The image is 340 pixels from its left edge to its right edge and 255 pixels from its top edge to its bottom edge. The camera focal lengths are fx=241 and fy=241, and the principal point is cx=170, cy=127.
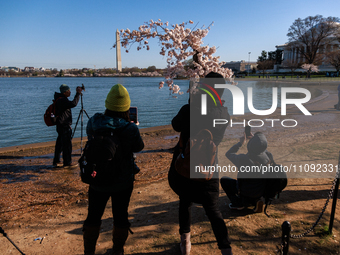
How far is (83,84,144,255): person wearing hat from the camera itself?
245 centimetres

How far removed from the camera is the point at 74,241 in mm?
3166

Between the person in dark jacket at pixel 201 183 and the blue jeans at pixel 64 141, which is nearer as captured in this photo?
the person in dark jacket at pixel 201 183

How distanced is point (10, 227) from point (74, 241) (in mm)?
1132

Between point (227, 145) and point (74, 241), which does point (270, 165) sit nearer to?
point (74, 241)

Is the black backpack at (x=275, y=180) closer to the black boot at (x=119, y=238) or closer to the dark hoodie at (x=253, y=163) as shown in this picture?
the dark hoodie at (x=253, y=163)

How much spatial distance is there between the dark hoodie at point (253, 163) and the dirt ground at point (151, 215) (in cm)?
47

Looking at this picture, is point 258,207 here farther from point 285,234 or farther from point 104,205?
point 104,205

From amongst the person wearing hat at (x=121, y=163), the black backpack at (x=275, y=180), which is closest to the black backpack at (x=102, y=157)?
the person wearing hat at (x=121, y=163)

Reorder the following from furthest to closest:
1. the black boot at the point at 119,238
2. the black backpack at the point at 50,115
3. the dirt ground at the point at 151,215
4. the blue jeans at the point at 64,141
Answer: the blue jeans at the point at 64,141 < the black backpack at the point at 50,115 < the dirt ground at the point at 151,215 < the black boot at the point at 119,238

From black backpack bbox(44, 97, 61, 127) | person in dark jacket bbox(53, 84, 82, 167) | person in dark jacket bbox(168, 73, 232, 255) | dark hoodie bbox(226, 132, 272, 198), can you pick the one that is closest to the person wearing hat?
person in dark jacket bbox(168, 73, 232, 255)

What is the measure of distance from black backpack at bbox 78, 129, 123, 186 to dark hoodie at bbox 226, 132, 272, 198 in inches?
69.2

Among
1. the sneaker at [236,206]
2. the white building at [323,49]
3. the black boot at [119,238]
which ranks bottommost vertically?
the sneaker at [236,206]

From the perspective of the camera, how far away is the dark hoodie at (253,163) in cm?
318

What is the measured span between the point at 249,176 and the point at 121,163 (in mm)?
1839
